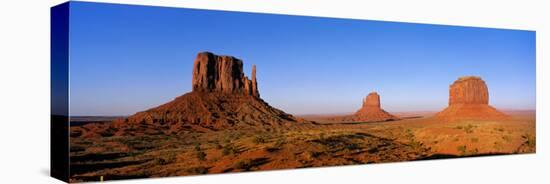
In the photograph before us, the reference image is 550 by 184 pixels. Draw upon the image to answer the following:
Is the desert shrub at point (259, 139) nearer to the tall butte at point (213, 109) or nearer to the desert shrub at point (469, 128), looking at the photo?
the tall butte at point (213, 109)

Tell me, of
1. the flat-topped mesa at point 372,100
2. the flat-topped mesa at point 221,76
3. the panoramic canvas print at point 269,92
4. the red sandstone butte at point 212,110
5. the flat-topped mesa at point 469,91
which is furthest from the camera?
the flat-topped mesa at point 469,91

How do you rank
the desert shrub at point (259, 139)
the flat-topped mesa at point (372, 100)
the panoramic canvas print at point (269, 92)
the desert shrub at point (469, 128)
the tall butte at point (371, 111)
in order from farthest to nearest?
the desert shrub at point (469, 128)
the flat-topped mesa at point (372, 100)
the tall butte at point (371, 111)
the desert shrub at point (259, 139)
the panoramic canvas print at point (269, 92)

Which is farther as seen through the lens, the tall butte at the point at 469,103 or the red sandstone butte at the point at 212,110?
the tall butte at the point at 469,103

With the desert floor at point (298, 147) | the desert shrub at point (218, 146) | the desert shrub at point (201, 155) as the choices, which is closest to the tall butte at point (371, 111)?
the desert floor at point (298, 147)

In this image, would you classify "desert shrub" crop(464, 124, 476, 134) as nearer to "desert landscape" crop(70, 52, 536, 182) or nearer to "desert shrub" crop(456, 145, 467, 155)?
"desert landscape" crop(70, 52, 536, 182)

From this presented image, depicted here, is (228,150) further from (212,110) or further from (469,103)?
(469,103)
